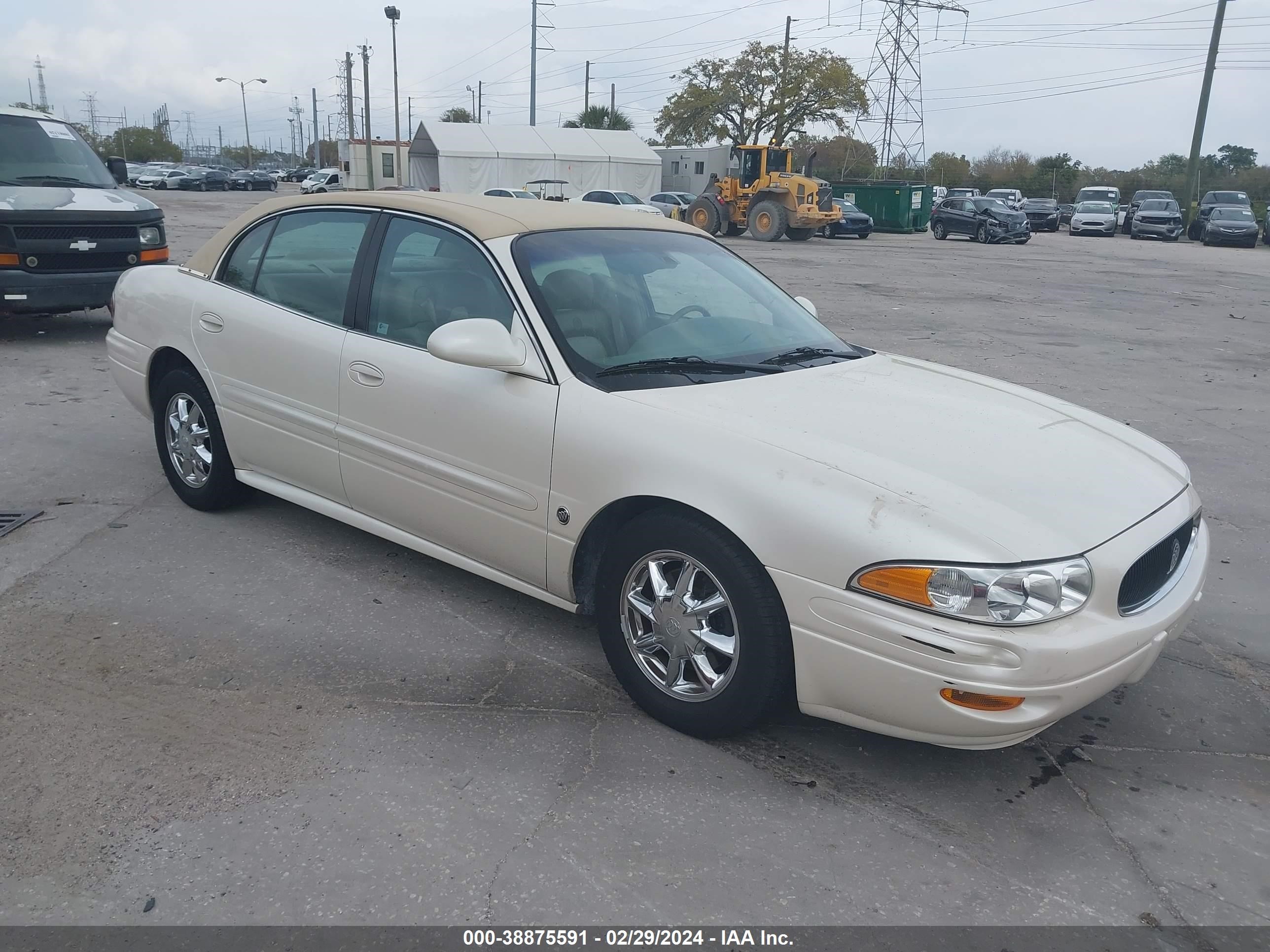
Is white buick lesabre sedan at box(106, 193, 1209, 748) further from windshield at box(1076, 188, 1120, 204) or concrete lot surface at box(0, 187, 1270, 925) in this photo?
windshield at box(1076, 188, 1120, 204)

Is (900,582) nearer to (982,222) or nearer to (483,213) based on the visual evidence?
(483,213)

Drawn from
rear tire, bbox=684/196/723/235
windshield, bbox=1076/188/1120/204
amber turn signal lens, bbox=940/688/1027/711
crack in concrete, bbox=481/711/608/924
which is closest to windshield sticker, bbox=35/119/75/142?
crack in concrete, bbox=481/711/608/924

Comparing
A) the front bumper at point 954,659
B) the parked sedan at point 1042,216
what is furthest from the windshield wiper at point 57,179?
the parked sedan at point 1042,216

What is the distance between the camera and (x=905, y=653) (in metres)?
2.60

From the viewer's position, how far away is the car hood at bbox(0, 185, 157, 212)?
8469 mm

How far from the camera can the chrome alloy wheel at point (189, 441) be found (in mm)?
4742

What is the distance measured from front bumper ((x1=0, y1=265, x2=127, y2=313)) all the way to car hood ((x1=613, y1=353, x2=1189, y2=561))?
6.77 meters

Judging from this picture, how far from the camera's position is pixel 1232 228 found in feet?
113

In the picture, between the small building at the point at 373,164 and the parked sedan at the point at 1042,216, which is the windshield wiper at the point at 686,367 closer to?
the parked sedan at the point at 1042,216

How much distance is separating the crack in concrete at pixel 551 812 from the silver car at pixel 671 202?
33586 millimetres

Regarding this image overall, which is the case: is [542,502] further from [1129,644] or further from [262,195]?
[262,195]

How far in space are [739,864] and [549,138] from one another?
46557 millimetres

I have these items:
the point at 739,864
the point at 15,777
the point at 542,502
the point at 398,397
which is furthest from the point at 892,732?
the point at 15,777
